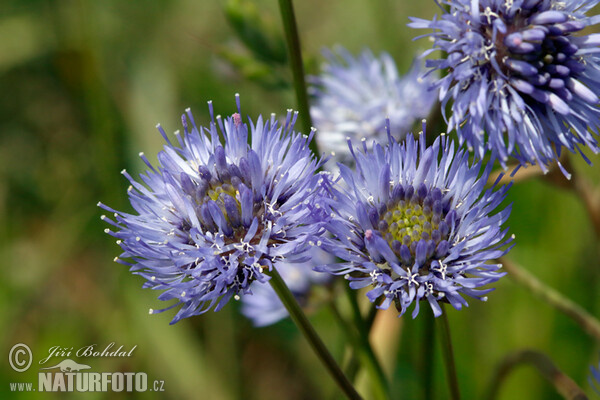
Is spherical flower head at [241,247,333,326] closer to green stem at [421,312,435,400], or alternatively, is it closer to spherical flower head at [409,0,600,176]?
green stem at [421,312,435,400]

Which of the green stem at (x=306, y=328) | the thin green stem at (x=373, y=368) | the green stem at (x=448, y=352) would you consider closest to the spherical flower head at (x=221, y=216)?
the green stem at (x=306, y=328)

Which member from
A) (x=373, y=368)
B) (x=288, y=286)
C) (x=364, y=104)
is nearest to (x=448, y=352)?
(x=373, y=368)

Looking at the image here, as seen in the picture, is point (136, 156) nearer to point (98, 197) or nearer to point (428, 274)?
point (98, 197)

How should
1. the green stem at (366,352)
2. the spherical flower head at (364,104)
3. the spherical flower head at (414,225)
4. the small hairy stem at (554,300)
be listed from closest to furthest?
1. the spherical flower head at (414,225)
2. the green stem at (366,352)
3. the small hairy stem at (554,300)
4. the spherical flower head at (364,104)

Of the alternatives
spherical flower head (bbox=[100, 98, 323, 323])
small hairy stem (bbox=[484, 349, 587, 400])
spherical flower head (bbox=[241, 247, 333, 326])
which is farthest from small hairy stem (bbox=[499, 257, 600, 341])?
spherical flower head (bbox=[100, 98, 323, 323])

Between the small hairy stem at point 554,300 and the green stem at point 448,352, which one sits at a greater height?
the small hairy stem at point 554,300

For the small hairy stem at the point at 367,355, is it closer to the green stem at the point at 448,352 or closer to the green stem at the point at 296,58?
the green stem at the point at 448,352

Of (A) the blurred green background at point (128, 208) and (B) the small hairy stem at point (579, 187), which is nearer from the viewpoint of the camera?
(B) the small hairy stem at point (579, 187)
